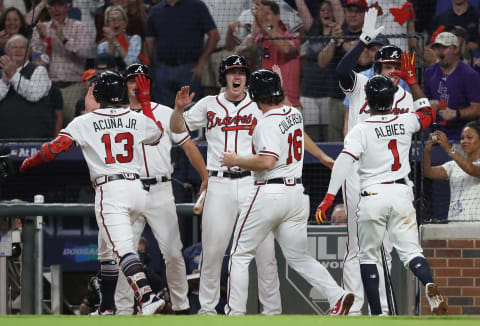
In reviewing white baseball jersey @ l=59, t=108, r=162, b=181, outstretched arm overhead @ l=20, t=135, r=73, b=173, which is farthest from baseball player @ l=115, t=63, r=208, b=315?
outstretched arm overhead @ l=20, t=135, r=73, b=173

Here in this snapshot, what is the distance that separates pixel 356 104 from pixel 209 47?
3393mm

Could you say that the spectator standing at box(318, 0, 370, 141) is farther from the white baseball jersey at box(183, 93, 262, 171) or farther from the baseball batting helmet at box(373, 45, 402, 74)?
the white baseball jersey at box(183, 93, 262, 171)

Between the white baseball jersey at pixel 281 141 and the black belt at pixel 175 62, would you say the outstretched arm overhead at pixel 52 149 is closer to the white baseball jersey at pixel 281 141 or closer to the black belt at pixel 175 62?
the white baseball jersey at pixel 281 141

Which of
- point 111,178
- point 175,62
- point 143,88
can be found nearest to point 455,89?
point 175,62

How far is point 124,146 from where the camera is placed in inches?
279

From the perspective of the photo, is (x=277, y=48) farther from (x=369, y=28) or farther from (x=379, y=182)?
(x=379, y=182)

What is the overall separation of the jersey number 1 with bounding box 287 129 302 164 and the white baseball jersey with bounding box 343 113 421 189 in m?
0.36

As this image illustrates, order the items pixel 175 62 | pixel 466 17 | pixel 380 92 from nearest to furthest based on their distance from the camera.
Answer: pixel 380 92 → pixel 466 17 → pixel 175 62

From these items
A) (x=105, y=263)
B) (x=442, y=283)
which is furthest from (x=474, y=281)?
(x=105, y=263)

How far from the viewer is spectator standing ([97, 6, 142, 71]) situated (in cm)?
1049

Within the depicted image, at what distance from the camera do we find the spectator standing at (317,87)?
991 centimetres

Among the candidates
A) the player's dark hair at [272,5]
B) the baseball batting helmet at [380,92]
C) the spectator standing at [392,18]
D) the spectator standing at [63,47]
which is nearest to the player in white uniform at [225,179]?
the baseball batting helmet at [380,92]

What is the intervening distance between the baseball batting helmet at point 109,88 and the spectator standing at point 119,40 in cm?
337

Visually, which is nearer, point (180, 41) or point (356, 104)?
point (356, 104)
